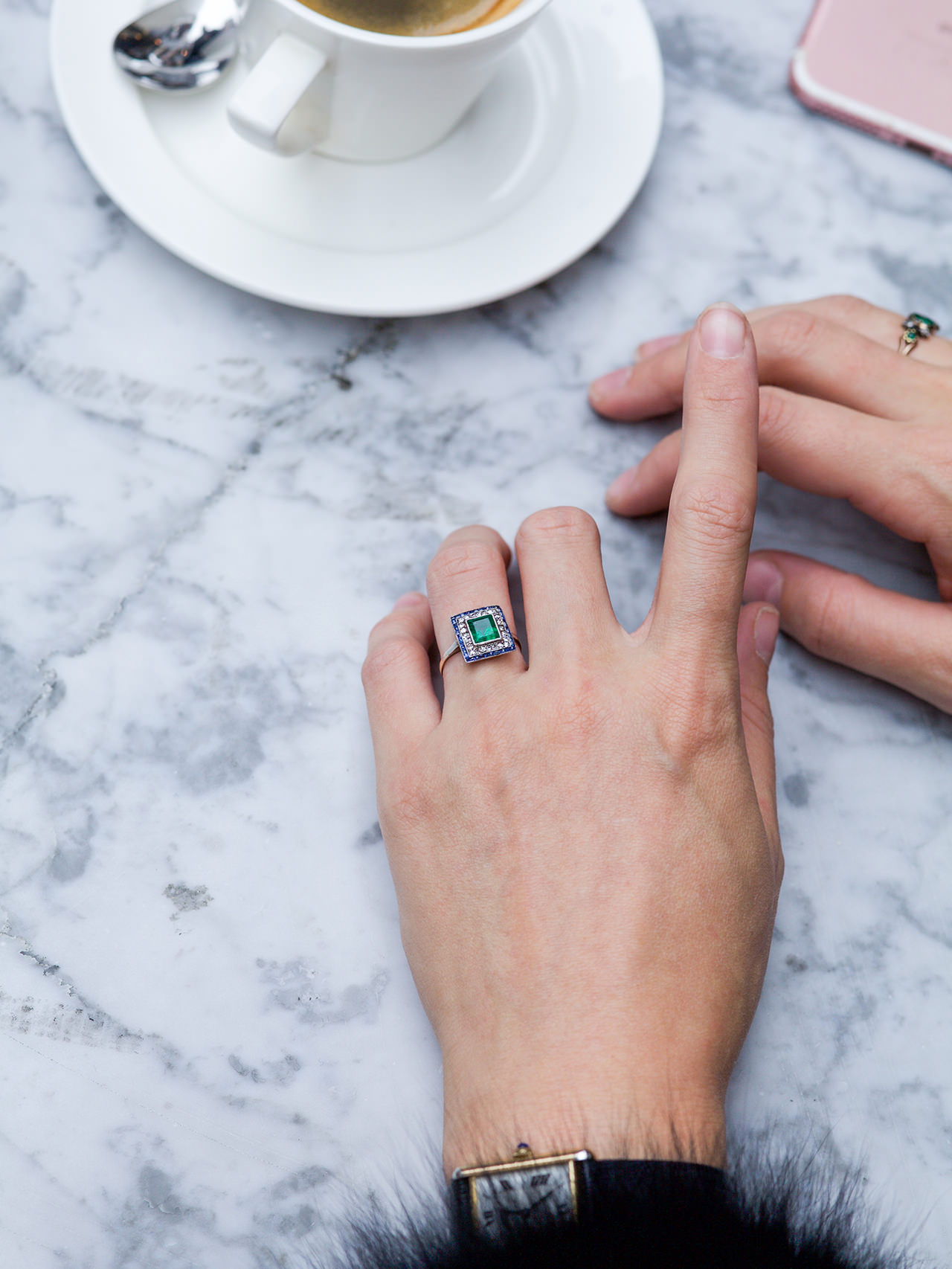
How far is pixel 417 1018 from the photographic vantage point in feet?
1.87

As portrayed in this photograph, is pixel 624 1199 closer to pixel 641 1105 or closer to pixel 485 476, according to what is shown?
pixel 641 1105

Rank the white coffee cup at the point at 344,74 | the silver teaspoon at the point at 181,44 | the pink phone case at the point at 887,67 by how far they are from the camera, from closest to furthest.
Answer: the white coffee cup at the point at 344,74 → the silver teaspoon at the point at 181,44 → the pink phone case at the point at 887,67

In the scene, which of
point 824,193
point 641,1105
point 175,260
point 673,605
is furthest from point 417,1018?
point 824,193

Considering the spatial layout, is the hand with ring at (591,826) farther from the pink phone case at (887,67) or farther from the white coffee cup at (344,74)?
the pink phone case at (887,67)

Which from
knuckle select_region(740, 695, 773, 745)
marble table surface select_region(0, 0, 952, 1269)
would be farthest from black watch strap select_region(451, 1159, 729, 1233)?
knuckle select_region(740, 695, 773, 745)

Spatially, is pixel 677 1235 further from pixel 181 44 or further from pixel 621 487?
pixel 181 44

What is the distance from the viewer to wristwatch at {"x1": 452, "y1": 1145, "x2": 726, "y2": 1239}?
1.38 ft

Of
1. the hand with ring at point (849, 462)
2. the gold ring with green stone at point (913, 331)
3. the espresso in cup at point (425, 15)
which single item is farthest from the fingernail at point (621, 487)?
the espresso in cup at point (425, 15)

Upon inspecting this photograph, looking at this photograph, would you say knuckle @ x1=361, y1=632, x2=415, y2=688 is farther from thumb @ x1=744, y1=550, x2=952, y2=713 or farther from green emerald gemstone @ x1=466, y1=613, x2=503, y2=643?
thumb @ x1=744, y1=550, x2=952, y2=713

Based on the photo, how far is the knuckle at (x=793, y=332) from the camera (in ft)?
2.16

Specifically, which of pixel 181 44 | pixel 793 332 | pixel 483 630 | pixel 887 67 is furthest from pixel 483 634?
pixel 887 67

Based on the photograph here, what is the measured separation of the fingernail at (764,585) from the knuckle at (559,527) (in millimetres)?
132

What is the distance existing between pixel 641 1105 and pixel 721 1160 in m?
0.06

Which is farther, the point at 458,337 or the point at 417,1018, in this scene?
the point at 458,337
